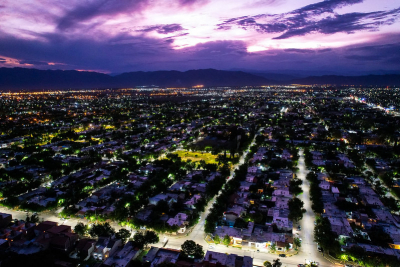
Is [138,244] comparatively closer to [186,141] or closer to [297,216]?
[297,216]

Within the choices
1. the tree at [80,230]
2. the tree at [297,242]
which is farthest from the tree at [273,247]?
the tree at [80,230]

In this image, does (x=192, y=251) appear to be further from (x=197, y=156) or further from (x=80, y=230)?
(x=197, y=156)

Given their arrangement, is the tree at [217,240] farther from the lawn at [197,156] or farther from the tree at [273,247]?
the lawn at [197,156]

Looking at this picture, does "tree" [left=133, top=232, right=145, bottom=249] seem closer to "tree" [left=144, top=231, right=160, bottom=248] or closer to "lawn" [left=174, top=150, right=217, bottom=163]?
"tree" [left=144, top=231, right=160, bottom=248]

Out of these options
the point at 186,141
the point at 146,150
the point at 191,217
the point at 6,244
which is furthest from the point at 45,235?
the point at 186,141

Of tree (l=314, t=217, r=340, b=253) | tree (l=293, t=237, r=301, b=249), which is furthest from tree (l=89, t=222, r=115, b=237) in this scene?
tree (l=314, t=217, r=340, b=253)
